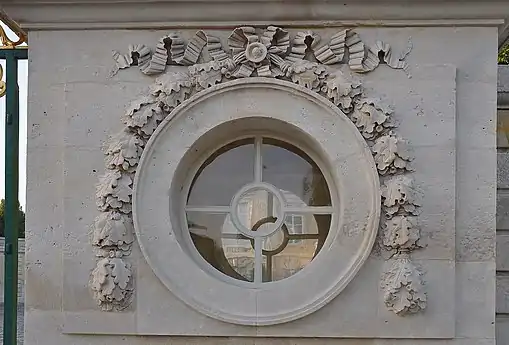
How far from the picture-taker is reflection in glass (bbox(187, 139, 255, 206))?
392cm

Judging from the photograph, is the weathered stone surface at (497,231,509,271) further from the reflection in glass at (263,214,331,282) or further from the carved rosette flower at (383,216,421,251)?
the reflection in glass at (263,214,331,282)

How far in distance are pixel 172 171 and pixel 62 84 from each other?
0.83 m

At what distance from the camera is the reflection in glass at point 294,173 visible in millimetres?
3900

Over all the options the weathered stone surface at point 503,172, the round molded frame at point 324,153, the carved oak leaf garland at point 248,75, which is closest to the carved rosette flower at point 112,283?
the carved oak leaf garland at point 248,75

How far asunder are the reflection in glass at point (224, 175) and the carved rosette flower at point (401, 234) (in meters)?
0.90

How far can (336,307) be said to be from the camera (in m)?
3.61

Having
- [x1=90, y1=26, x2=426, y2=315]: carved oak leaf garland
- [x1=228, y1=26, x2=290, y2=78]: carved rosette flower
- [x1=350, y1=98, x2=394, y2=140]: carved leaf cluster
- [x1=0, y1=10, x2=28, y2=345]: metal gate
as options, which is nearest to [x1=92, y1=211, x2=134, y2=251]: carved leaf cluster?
[x1=90, y1=26, x2=426, y2=315]: carved oak leaf garland

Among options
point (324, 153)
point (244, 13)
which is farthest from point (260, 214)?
point (244, 13)

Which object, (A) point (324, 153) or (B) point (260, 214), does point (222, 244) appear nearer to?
(B) point (260, 214)

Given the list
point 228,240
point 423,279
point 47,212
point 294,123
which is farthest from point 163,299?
point 423,279

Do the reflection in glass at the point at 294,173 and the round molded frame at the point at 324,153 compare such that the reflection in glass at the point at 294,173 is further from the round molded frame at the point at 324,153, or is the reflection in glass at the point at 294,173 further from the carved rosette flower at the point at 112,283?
the carved rosette flower at the point at 112,283

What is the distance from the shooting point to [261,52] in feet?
12.0

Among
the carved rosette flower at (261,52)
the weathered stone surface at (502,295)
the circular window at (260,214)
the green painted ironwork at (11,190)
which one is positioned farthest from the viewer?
the weathered stone surface at (502,295)

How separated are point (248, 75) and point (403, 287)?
58.6 inches
